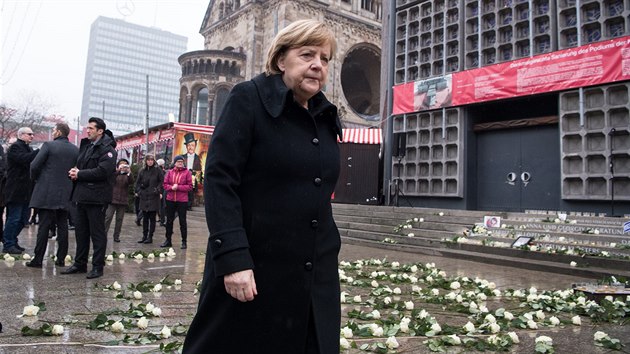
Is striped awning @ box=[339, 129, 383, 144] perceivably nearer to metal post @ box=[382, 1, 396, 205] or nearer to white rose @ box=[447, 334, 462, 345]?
metal post @ box=[382, 1, 396, 205]

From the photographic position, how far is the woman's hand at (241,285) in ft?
5.22

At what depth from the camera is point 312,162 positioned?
1.83m

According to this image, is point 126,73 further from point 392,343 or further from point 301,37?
point 301,37

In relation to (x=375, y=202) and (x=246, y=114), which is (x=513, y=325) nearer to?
(x=246, y=114)

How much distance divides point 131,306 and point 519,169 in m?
12.2

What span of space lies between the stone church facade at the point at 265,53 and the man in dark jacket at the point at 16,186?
22.6 meters

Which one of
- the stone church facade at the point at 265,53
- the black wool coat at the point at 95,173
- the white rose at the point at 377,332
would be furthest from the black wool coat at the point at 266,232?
the stone church facade at the point at 265,53

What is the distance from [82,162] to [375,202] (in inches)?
521

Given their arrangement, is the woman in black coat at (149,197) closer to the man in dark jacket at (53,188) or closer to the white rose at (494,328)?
the man in dark jacket at (53,188)

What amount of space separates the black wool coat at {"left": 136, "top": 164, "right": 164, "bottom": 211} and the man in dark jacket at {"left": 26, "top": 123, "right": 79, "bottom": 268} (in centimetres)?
370

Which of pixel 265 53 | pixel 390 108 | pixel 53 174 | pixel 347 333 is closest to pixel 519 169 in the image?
pixel 390 108

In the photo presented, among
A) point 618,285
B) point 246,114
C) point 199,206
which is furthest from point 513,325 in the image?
point 199,206

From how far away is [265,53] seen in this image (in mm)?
32625

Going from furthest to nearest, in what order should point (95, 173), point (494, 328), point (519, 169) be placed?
point (519, 169), point (95, 173), point (494, 328)
